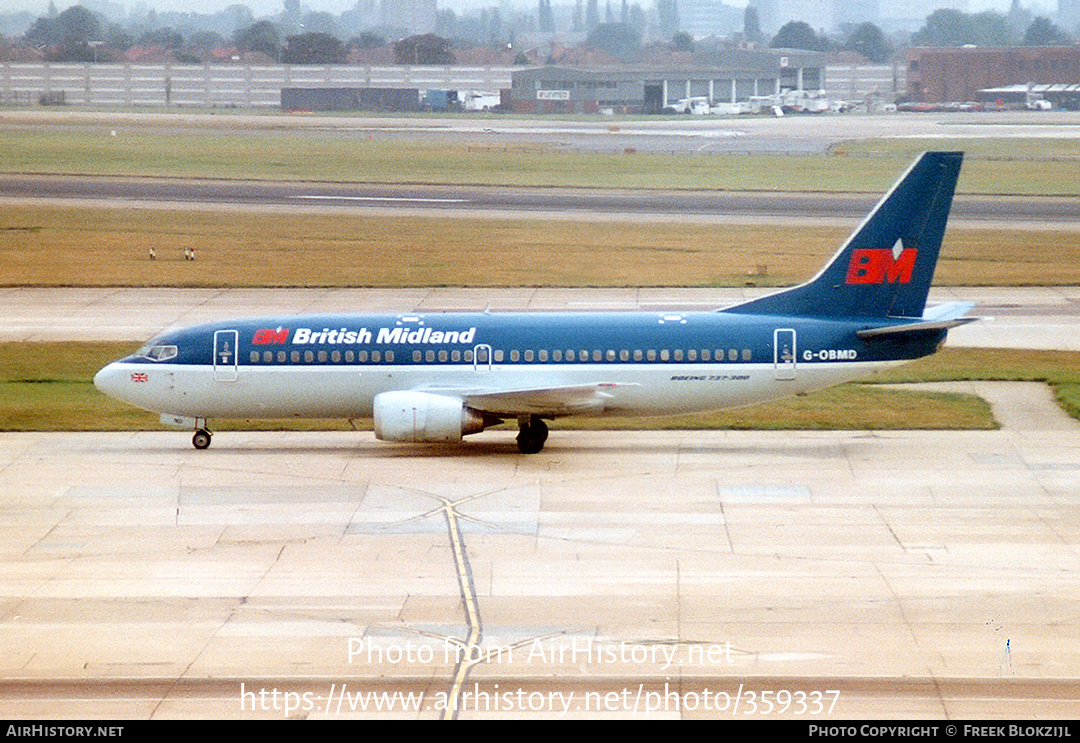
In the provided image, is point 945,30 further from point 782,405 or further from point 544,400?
point 544,400

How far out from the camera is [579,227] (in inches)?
2766

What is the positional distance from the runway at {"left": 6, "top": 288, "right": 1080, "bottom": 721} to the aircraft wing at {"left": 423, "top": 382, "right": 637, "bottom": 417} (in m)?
1.18

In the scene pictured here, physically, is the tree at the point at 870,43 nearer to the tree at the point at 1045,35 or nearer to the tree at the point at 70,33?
the tree at the point at 1045,35

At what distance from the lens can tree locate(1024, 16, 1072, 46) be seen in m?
120

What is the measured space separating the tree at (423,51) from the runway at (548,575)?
80.1 m

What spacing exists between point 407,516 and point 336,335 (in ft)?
25.3

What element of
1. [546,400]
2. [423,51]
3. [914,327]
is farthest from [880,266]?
[423,51]

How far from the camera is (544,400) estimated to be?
33.1 meters

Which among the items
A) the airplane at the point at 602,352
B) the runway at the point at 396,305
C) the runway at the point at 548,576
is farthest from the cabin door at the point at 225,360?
the runway at the point at 396,305

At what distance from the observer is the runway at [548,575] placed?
60.6ft

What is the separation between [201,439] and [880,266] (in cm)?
1757

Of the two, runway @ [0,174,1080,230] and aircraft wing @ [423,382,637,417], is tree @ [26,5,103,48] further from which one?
aircraft wing @ [423,382,637,417]

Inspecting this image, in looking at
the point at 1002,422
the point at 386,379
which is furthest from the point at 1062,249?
the point at 386,379
